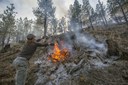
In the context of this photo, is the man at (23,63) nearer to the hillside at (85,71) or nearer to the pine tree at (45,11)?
the hillside at (85,71)

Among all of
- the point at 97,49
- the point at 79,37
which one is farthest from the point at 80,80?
the point at 79,37

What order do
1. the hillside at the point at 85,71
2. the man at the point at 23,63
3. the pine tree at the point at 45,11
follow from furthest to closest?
the pine tree at the point at 45,11, the hillside at the point at 85,71, the man at the point at 23,63

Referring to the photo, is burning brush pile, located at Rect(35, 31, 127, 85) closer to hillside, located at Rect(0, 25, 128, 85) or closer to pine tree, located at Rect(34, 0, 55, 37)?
hillside, located at Rect(0, 25, 128, 85)

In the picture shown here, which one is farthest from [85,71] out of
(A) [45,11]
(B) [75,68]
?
(A) [45,11]

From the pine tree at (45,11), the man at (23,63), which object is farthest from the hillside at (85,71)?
the pine tree at (45,11)

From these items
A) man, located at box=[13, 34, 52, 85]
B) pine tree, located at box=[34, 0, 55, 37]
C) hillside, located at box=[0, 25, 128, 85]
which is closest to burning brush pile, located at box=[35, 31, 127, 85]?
hillside, located at box=[0, 25, 128, 85]

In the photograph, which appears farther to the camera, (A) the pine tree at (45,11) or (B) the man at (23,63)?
(A) the pine tree at (45,11)

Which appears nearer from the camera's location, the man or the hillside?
the man

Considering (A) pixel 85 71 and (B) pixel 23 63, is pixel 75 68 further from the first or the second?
(B) pixel 23 63

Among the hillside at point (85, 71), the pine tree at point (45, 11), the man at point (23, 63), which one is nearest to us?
the man at point (23, 63)

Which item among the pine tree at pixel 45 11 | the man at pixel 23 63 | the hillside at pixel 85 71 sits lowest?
the hillside at pixel 85 71

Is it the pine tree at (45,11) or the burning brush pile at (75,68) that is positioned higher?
the pine tree at (45,11)

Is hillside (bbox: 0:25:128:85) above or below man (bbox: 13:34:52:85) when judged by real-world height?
below

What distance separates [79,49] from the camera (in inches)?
539
